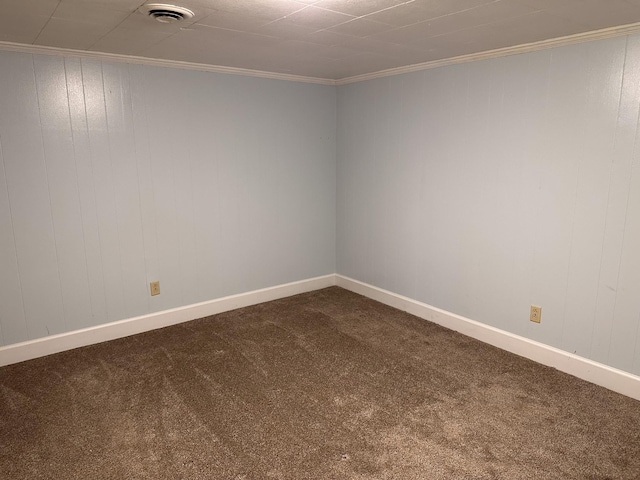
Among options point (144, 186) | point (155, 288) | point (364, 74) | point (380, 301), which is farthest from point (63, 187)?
point (380, 301)

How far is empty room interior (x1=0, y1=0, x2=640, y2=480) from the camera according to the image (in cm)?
221

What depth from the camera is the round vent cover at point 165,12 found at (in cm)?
208

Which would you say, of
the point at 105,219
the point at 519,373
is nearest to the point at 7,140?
the point at 105,219

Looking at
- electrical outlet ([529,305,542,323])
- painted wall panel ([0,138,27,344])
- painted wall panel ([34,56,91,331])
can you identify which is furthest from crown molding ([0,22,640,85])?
electrical outlet ([529,305,542,323])

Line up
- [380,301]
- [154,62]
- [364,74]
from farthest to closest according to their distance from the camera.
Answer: [380,301], [364,74], [154,62]

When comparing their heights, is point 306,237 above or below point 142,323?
above

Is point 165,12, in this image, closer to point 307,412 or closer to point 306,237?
point 307,412

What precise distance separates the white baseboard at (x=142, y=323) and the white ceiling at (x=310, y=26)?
201 centimetres

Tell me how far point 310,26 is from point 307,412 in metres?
2.12

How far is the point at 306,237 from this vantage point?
4535 mm

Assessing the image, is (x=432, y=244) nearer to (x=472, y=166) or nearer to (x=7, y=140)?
(x=472, y=166)

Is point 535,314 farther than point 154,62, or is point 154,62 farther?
point 154,62

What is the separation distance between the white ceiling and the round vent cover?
1.9 inches

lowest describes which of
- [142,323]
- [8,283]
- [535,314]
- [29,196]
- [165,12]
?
[142,323]
